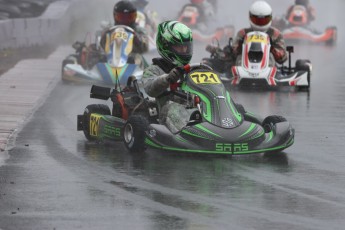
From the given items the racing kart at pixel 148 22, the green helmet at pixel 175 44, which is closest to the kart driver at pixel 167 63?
→ the green helmet at pixel 175 44

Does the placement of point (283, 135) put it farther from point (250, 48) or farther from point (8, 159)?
point (250, 48)

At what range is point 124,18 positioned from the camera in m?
21.2

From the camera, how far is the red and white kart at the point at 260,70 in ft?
63.7

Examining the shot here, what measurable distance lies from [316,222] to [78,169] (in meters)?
3.06

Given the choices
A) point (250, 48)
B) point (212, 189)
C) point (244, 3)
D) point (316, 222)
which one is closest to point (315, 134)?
point (212, 189)

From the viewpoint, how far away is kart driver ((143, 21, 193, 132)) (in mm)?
11438

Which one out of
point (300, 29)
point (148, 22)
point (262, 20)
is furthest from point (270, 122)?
point (300, 29)

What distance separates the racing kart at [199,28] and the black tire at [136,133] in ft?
75.8

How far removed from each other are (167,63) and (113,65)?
28.1 ft

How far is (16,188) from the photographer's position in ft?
30.2

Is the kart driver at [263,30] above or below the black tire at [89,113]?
above

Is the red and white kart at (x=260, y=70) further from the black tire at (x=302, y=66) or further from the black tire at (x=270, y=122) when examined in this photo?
the black tire at (x=270, y=122)

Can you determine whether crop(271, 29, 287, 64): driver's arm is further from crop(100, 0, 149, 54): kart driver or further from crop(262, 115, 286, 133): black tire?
crop(262, 115, 286, 133): black tire

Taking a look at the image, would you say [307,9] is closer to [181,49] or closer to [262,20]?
[262,20]
